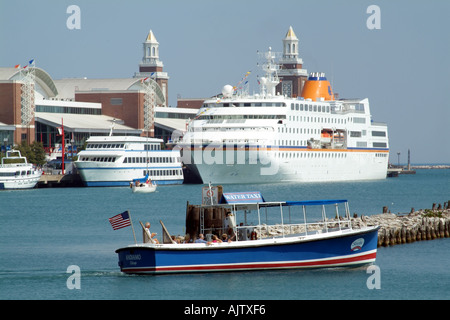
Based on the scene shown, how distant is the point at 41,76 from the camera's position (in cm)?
13688

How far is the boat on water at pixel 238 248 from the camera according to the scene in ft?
108

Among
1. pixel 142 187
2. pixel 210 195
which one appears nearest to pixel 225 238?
pixel 210 195

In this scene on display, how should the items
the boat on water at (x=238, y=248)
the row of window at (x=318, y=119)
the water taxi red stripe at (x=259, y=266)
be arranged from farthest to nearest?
the row of window at (x=318, y=119) < the water taxi red stripe at (x=259, y=266) < the boat on water at (x=238, y=248)

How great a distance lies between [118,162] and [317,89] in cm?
3319

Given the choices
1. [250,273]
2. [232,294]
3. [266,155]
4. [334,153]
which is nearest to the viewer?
[232,294]

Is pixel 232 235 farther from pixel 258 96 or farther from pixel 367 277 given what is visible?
pixel 258 96

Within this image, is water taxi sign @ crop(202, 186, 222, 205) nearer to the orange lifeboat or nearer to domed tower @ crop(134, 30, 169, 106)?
the orange lifeboat

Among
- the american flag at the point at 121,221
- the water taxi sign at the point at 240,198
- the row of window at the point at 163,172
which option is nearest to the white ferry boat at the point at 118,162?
the row of window at the point at 163,172

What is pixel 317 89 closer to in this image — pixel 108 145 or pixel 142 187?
Result: pixel 108 145

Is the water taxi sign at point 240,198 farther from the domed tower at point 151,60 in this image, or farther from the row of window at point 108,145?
the domed tower at point 151,60

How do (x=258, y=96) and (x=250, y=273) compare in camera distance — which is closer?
(x=250, y=273)

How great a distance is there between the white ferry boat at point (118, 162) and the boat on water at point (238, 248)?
65.8m

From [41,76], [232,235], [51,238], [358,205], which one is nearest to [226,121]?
[358,205]

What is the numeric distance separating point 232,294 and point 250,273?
2.53 meters
